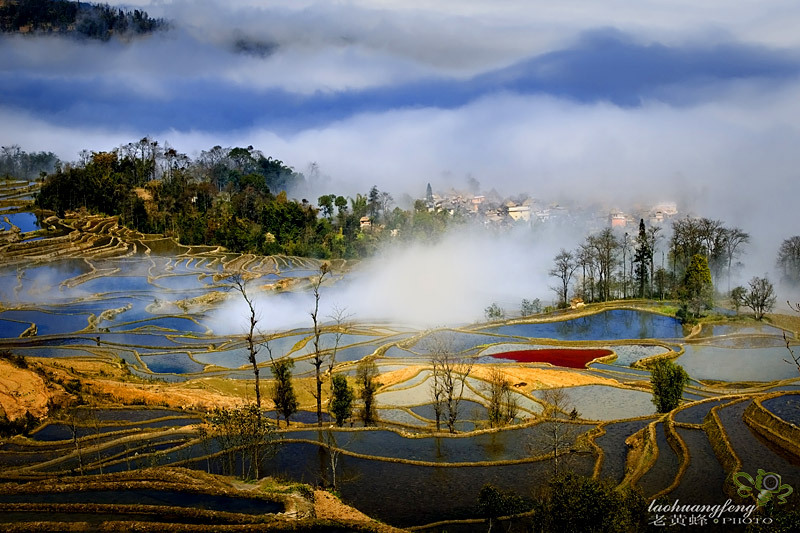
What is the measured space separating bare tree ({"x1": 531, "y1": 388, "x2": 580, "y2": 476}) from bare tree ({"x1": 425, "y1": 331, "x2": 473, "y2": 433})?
406 centimetres

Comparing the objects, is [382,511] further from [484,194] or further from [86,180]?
[484,194]

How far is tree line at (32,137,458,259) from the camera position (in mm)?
91375

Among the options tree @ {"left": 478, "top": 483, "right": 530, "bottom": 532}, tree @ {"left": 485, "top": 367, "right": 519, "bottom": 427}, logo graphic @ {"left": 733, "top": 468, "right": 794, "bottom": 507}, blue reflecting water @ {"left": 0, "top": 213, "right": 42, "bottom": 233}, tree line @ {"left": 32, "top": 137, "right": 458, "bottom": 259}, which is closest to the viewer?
logo graphic @ {"left": 733, "top": 468, "right": 794, "bottom": 507}

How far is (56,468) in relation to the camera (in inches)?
893

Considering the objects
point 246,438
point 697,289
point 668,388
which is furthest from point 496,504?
point 697,289

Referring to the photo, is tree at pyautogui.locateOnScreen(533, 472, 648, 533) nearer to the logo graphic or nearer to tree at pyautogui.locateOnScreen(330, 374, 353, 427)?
the logo graphic

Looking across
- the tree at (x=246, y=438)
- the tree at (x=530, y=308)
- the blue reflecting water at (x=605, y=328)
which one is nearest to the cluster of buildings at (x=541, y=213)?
the tree at (x=530, y=308)

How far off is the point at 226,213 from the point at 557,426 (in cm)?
8361

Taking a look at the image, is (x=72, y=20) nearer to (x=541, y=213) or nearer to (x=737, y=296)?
(x=541, y=213)

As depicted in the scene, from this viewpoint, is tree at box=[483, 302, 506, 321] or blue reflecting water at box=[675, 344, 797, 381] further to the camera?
tree at box=[483, 302, 506, 321]

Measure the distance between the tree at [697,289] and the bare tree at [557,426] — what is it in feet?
82.5

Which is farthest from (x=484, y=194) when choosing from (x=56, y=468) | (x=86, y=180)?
(x=56, y=468)

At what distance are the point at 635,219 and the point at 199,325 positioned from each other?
338 ft

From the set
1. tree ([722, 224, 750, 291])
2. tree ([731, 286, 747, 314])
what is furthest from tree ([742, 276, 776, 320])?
tree ([722, 224, 750, 291])
